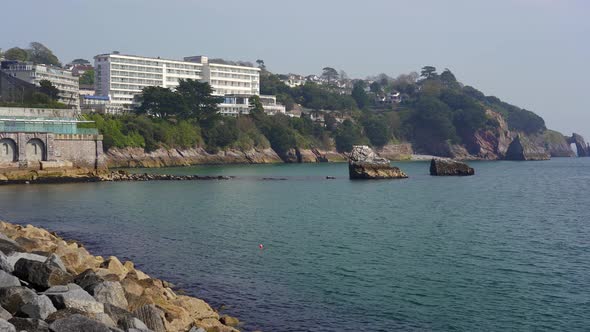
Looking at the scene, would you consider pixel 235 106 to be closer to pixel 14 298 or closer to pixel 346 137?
pixel 346 137

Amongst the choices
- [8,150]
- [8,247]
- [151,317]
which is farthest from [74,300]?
[8,150]

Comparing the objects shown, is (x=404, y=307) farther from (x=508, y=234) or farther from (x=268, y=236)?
(x=508, y=234)

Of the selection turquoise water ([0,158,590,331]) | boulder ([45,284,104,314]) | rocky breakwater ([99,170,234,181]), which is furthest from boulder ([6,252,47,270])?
rocky breakwater ([99,170,234,181])

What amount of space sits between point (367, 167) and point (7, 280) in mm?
78997

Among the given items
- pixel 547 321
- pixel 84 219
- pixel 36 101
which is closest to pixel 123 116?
pixel 36 101

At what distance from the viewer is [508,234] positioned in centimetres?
4247

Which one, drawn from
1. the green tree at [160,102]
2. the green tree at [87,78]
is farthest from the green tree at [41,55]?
the green tree at [160,102]

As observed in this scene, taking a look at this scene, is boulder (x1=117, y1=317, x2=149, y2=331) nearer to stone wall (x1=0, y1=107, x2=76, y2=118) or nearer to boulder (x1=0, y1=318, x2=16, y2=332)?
boulder (x1=0, y1=318, x2=16, y2=332)

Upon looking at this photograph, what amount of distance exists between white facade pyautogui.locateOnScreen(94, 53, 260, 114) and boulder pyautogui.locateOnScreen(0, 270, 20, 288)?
135070 mm

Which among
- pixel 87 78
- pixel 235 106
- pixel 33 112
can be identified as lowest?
pixel 33 112

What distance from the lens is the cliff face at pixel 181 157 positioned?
111 meters

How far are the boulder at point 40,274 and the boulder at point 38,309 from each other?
2630 mm

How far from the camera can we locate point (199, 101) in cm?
13450

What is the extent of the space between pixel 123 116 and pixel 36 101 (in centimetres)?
1809
